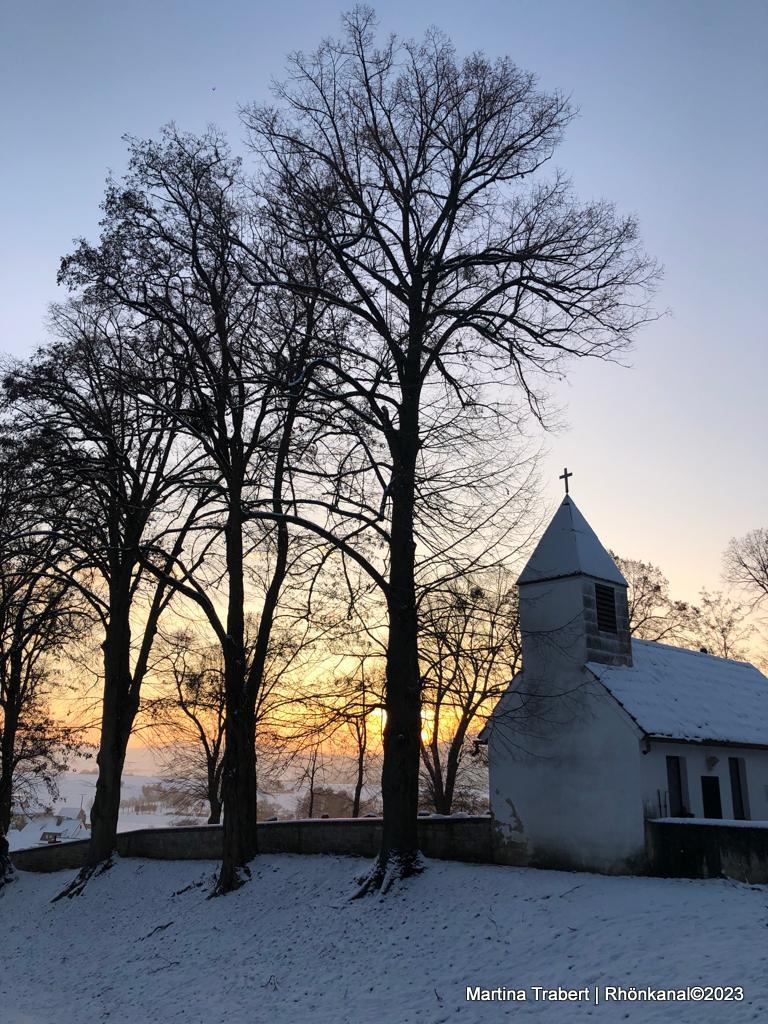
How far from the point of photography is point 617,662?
21000 mm

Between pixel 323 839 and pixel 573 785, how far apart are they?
6991 millimetres

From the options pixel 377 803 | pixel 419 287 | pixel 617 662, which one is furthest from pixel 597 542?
pixel 377 803

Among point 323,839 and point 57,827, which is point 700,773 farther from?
point 57,827

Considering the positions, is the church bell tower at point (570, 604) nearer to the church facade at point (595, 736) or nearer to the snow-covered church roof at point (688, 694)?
the church facade at point (595, 736)

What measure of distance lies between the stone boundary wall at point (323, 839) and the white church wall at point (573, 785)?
0.71m

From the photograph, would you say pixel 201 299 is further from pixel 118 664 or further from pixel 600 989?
pixel 600 989

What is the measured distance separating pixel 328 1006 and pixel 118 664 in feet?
50.2

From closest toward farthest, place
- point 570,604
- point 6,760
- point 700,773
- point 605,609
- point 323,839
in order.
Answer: point 700,773 < point 570,604 < point 605,609 < point 323,839 < point 6,760

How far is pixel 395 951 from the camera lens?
45.2ft

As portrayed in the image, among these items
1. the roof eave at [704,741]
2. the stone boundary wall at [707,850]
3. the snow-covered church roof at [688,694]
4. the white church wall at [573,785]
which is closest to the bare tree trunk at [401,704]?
the white church wall at [573,785]

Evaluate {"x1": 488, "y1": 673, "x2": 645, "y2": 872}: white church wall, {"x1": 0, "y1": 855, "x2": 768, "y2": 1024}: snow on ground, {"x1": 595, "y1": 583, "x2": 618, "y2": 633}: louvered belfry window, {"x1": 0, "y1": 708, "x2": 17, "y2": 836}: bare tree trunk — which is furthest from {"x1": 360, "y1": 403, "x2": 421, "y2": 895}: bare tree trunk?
{"x1": 0, "y1": 708, "x2": 17, "y2": 836}: bare tree trunk

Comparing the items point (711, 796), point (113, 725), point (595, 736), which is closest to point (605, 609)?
point (595, 736)

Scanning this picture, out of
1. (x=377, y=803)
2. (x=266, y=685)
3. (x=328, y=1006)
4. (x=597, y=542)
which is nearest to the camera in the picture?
(x=328, y=1006)

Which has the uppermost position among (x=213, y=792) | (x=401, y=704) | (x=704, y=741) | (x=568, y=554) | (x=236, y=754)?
(x=568, y=554)
